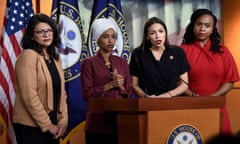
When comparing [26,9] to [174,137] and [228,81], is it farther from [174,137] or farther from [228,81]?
[174,137]

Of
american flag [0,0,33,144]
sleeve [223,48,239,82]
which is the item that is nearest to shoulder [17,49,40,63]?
american flag [0,0,33,144]

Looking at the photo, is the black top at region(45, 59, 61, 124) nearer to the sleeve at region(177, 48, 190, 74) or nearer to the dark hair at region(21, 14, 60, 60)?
the dark hair at region(21, 14, 60, 60)

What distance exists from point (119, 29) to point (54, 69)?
1534 millimetres

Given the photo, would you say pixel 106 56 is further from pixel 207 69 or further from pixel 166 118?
pixel 166 118

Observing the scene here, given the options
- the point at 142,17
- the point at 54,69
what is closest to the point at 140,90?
the point at 54,69

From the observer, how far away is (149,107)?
209cm

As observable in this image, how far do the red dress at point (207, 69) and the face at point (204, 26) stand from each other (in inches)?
3.3

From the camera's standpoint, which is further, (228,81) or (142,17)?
(142,17)

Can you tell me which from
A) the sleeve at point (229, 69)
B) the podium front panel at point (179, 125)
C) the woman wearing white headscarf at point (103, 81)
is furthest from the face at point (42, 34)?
the sleeve at point (229, 69)

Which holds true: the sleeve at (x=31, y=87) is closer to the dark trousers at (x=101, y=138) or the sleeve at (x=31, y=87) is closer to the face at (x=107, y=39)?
Answer: the dark trousers at (x=101, y=138)

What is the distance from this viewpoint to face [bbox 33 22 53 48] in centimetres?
290

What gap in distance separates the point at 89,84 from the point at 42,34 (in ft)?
1.52

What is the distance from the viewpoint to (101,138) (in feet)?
8.88

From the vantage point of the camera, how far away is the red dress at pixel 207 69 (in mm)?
3078
